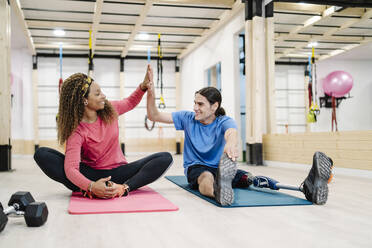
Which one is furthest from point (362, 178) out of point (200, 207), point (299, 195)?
point (200, 207)

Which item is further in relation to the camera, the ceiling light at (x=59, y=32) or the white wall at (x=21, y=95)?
the white wall at (x=21, y=95)

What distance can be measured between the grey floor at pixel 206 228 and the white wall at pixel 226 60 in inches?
184

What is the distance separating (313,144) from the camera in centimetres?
478

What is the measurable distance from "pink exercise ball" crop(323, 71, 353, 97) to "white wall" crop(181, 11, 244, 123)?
169cm

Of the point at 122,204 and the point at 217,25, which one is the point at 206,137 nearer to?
the point at 122,204

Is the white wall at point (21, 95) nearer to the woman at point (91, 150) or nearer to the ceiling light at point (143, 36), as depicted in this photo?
the ceiling light at point (143, 36)

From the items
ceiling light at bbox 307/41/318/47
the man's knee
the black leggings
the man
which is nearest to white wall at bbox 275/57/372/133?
ceiling light at bbox 307/41/318/47

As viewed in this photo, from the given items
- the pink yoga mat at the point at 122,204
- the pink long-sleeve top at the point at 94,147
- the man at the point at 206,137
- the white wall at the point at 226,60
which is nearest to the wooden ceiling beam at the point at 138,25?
the white wall at the point at 226,60

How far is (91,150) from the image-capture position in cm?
260

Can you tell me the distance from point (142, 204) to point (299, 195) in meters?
1.13

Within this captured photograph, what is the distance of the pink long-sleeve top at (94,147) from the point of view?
2393mm

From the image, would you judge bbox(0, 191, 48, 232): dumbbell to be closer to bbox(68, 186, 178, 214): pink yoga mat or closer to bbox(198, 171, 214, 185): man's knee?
bbox(68, 186, 178, 214): pink yoga mat

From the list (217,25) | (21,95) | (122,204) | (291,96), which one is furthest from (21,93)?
(122,204)

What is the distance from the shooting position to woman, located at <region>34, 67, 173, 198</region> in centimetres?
241
